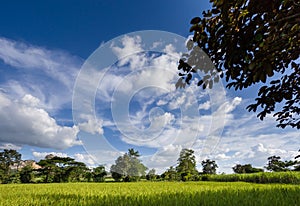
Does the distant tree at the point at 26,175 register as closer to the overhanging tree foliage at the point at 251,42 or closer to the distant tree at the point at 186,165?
the distant tree at the point at 186,165

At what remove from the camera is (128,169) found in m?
32.0

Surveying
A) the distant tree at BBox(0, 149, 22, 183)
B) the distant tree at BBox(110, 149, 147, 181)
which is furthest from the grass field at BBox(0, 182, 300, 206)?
the distant tree at BBox(0, 149, 22, 183)

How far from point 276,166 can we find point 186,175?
25.4 m

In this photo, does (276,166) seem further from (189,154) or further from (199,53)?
(199,53)

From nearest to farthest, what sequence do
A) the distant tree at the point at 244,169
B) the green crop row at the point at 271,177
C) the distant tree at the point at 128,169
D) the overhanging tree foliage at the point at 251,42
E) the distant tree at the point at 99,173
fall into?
the overhanging tree foliage at the point at 251,42 → the green crop row at the point at 271,177 → the distant tree at the point at 128,169 → the distant tree at the point at 99,173 → the distant tree at the point at 244,169

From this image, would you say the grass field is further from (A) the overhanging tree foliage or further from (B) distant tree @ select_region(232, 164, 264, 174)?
(B) distant tree @ select_region(232, 164, 264, 174)

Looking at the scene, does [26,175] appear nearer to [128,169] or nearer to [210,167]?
[128,169]

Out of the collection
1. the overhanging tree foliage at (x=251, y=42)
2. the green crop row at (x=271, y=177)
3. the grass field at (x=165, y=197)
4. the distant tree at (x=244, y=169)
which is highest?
the distant tree at (x=244, y=169)

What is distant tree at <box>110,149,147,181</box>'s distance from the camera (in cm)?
3092

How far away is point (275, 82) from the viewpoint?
261cm

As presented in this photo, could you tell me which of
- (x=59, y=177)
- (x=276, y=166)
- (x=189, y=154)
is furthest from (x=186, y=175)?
(x=276, y=166)

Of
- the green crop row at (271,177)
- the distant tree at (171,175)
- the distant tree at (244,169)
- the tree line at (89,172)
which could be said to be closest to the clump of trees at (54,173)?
the tree line at (89,172)

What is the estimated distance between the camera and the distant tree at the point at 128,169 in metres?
30.9

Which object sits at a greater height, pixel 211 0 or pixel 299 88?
pixel 211 0
